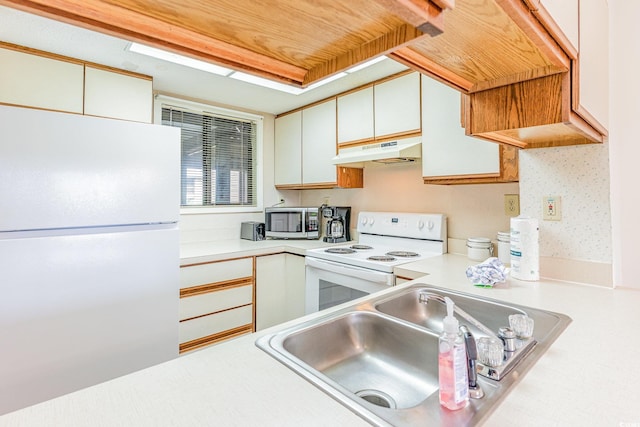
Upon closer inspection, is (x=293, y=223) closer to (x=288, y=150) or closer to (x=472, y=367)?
(x=288, y=150)

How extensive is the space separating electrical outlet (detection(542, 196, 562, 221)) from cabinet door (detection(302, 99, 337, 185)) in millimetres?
1479

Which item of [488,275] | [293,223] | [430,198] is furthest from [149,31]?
[293,223]

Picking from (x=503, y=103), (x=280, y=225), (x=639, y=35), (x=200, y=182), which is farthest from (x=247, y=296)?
(x=639, y=35)

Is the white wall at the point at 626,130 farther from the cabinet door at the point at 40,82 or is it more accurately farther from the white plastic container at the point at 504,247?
the cabinet door at the point at 40,82

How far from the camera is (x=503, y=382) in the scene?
639 millimetres

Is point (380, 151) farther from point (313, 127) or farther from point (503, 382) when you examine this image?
point (503, 382)

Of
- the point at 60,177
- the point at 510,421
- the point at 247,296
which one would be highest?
the point at 60,177

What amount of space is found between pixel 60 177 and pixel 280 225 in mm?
1698

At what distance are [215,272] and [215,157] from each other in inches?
47.8

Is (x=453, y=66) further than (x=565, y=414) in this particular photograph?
Yes

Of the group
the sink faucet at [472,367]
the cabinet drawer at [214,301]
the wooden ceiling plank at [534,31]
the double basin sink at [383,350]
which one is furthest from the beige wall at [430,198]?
the sink faucet at [472,367]

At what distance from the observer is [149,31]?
55cm

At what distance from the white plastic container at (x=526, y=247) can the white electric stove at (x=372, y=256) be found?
589 mm

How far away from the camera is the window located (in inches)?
108
